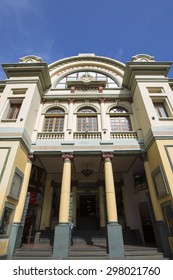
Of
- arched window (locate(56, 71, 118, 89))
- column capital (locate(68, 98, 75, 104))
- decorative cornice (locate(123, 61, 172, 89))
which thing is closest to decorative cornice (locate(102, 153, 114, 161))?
column capital (locate(68, 98, 75, 104))

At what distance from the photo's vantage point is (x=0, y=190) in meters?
6.92

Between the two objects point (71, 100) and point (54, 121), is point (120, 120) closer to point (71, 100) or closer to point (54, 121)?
point (71, 100)

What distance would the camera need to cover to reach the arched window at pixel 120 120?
36.2 feet

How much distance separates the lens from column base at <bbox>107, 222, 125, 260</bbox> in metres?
6.75

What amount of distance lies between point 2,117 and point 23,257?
768 centimetres

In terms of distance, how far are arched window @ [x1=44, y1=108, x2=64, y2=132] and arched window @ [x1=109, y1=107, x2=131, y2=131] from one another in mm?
3813

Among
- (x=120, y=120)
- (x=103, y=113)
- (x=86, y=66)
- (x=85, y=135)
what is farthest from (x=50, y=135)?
(x=86, y=66)

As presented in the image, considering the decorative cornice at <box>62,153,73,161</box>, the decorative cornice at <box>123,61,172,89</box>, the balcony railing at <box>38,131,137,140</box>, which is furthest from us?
the decorative cornice at <box>123,61,172,89</box>

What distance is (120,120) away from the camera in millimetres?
11391

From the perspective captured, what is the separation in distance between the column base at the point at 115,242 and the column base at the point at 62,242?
2.00 m

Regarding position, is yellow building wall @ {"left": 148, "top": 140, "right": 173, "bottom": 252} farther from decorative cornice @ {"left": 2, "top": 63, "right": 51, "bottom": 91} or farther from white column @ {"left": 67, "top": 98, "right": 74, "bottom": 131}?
decorative cornice @ {"left": 2, "top": 63, "right": 51, "bottom": 91}

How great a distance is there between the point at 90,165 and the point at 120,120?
165 inches

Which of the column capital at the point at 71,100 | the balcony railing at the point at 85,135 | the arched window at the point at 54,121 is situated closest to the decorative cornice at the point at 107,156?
the balcony railing at the point at 85,135

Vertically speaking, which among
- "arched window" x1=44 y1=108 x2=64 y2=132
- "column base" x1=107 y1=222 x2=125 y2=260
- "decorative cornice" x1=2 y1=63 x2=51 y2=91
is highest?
"decorative cornice" x1=2 y1=63 x2=51 y2=91
